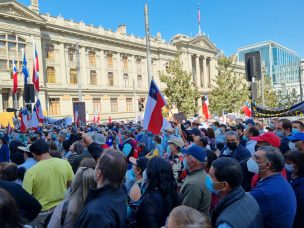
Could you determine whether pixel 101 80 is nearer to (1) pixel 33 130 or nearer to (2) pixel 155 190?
(1) pixel 33 130

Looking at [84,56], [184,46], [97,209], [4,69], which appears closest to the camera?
[97,209]

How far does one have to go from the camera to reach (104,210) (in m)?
2.47

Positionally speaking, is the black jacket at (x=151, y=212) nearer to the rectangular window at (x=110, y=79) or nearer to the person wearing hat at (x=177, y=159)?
the person wearing hat at (x=177, y=159)

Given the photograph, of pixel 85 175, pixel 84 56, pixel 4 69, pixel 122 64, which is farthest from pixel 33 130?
pixel 122 64

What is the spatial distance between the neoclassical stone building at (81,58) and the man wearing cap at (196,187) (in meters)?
33.4

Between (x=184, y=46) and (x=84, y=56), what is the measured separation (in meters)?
21.8

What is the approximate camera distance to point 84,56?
1702 inches

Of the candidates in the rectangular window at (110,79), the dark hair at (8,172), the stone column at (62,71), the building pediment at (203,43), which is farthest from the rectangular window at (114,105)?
the dark hair at (8,172)

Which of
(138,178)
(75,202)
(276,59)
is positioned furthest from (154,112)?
(276,59)

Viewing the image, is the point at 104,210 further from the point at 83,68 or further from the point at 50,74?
the point at 83,68

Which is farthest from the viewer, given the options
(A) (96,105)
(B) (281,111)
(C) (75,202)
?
(A) (96,105)

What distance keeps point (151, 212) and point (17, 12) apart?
119 ft

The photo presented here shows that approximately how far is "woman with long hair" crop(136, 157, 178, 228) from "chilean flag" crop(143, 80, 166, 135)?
347cm

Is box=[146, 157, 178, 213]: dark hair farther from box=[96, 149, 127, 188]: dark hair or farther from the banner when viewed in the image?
the banner
